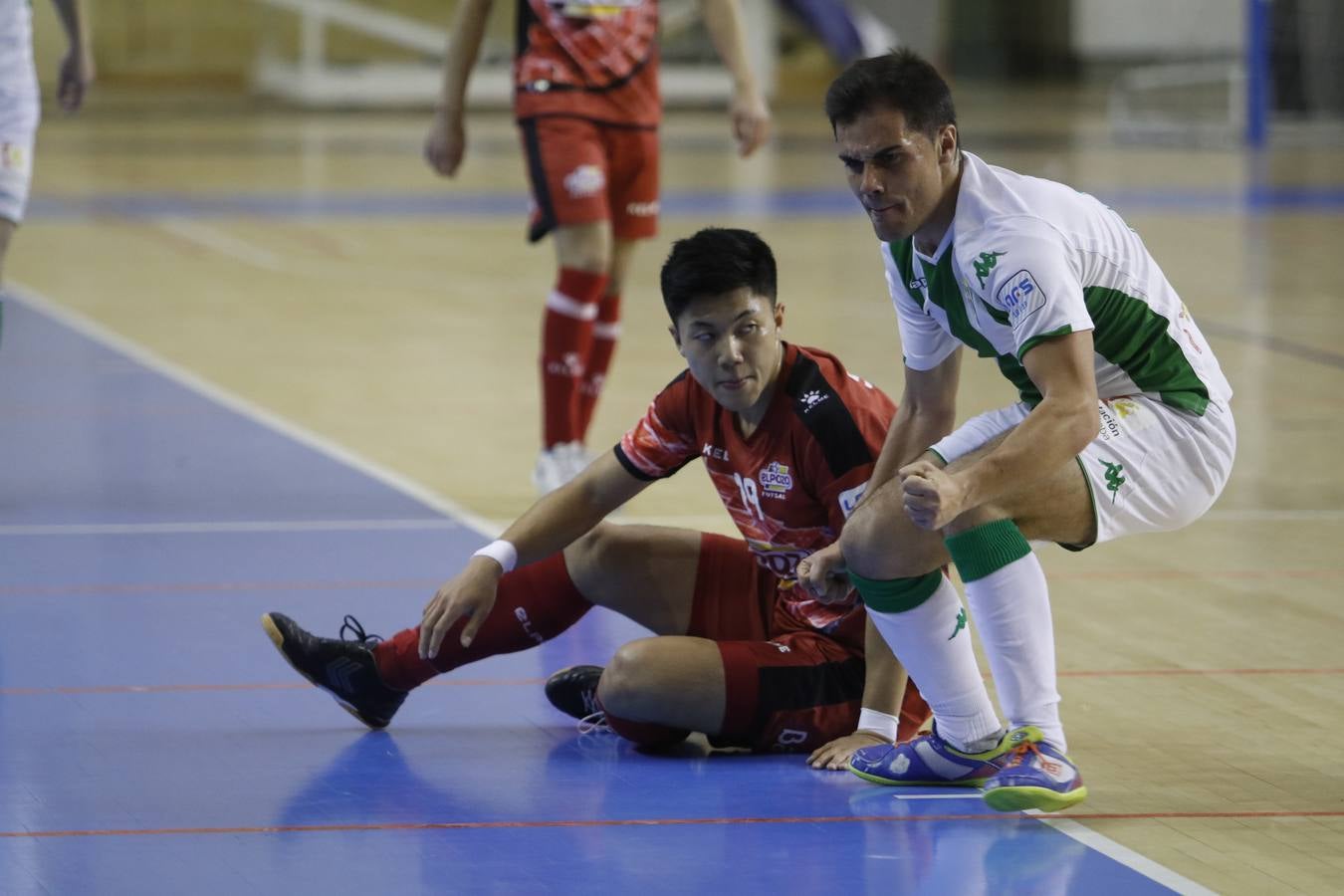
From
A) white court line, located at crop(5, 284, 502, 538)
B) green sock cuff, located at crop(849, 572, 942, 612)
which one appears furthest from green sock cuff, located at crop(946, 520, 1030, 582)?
white court line, located at crop(5, 284, 502, 538)

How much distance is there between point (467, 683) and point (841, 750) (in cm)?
89

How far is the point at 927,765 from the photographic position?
346 centimetres

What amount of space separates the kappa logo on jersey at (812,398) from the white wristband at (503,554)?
544 mm

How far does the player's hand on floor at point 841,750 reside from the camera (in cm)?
358

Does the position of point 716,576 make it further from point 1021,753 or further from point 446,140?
point 446,140

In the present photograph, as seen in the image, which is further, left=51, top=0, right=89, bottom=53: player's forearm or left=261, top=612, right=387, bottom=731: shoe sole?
left=51, top=0, right=89, bottom=53: player's forearm

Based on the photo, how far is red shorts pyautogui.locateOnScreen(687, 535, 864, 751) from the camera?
362 cm

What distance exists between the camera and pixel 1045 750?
10.7ft

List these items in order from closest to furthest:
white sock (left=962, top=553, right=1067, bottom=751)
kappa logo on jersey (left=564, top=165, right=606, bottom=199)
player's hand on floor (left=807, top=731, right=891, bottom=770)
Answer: white sock (left=962, top=553, right=1067, bottom=751) < player's hand on floor (left=807, top=731, right=891, bottom=770) < kappa logo on jersey (left=564, top=165, right=606, bottom=199)

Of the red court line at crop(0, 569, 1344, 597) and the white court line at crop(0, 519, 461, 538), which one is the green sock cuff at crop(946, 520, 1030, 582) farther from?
the white court line at crop(0, 519, 461, 538)

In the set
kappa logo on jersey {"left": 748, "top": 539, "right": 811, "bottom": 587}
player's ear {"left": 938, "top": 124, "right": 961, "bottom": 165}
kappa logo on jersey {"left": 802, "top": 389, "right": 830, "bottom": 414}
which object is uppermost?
player's ear {"left": 938, "top": 124, "right": 961, "bottom": 165}

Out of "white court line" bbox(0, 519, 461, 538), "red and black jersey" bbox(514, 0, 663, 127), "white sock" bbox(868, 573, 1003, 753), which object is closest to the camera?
"white sock" bbox(868, 573, 1003, 753)

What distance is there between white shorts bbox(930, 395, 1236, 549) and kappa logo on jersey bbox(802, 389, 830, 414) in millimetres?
283

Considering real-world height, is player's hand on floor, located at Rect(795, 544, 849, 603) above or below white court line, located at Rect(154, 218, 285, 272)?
below
